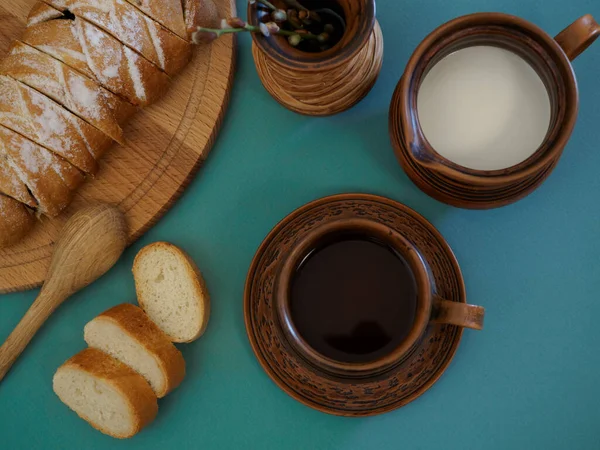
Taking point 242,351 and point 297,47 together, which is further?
point 242,351

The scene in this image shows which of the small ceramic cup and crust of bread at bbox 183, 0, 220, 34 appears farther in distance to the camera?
crust of bread at bbox 183, 0, 220, 34

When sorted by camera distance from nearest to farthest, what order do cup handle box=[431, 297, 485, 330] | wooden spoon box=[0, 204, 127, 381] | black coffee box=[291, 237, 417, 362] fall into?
cup handle box=[431, 297, 485, 330] < black coffee box=[291, 237, 417, 362] < wooden spoon box=[0, 204, 127, 381]

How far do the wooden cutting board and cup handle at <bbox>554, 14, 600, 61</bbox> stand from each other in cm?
55

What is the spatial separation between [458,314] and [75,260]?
0.67m

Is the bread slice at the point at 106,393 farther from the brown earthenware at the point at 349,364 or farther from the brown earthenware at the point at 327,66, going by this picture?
the brown earthenware at the point at 327,66

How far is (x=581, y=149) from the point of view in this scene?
1.08 metres

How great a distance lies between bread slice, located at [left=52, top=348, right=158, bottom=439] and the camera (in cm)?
105

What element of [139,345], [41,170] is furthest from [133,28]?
[139,345]

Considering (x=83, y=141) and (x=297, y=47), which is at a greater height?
(x=297, y=47)

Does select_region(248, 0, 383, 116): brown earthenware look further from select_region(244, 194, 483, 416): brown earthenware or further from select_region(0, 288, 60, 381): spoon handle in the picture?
select_region(0, 288, 60, 381): spoon handle

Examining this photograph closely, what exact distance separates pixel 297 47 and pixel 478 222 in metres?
0.45

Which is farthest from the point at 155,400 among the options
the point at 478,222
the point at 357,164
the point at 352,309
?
the point at 478,222

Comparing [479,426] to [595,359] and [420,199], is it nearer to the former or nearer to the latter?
[595,359]

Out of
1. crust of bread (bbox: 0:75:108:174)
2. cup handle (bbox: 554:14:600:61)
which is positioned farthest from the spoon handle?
cup handle (bbox: 554:14:600:61)
